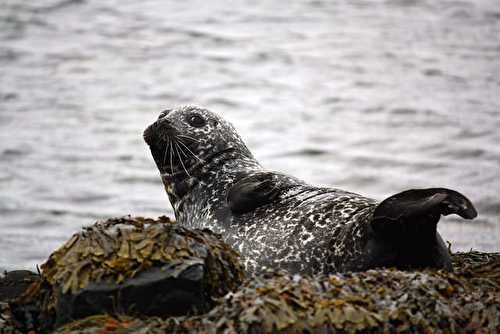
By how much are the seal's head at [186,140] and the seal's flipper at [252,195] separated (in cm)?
99

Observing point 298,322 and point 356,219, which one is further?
point 356,219

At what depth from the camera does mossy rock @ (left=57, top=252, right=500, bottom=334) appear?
543 cm

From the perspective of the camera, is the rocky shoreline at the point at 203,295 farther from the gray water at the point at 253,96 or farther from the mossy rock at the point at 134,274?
the gray water at the point at 253,96

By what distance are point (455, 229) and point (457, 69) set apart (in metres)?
11.6

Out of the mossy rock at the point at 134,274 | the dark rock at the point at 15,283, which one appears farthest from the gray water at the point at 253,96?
the mossy rock at the point at 134,274

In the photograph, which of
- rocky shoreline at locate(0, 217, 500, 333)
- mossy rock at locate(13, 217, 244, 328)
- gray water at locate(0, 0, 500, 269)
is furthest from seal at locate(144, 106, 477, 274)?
gray water at locate(0, 0, 500, 269)

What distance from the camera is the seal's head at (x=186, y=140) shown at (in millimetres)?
8852

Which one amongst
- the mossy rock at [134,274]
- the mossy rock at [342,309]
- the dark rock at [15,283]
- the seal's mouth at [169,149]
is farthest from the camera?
the seal's mouth at [169,149]

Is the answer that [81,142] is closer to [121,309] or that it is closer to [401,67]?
[401,67]

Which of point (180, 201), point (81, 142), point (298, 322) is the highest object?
point (298, 322)

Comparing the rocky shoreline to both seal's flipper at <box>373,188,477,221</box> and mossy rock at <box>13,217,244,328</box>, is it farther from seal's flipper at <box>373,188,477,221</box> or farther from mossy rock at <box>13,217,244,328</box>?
seal's flipper at <box>373,188,477,221</box>

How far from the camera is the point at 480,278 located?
687 cm

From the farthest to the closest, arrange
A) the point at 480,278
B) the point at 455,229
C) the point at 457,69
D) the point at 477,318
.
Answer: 1. the point at 457,69
2. the point at 455,229
3. the point at 480,278
4. the point at 477,318

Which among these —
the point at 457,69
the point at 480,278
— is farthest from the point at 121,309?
the point at 457,69
